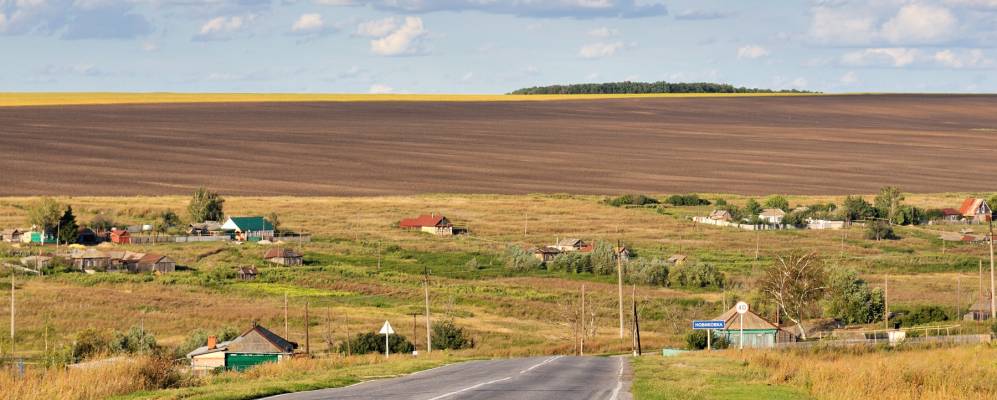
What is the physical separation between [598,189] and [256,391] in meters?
121

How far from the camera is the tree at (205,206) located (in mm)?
130375

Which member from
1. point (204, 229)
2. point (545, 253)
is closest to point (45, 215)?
point (204, 229)

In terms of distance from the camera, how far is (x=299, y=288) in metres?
95.7

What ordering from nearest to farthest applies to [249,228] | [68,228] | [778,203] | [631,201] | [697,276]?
[697,276] → [68,228] → [249,228] → [778,203] → [631,201]

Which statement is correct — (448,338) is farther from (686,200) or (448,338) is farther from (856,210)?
(686,200)

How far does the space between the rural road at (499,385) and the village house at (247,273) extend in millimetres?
63513

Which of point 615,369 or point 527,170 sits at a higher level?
point 527,170

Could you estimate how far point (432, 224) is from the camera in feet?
419

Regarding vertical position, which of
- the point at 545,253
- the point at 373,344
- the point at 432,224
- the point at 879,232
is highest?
the point at 432,224

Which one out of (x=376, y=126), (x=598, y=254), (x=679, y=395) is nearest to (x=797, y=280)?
(x=598, y=254)

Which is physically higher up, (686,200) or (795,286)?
(686,200)

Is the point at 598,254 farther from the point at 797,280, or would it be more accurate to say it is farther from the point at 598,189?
the point at 598,189

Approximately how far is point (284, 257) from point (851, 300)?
151 ft

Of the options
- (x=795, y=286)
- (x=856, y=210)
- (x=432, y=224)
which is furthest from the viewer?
(x=856, y=210)
